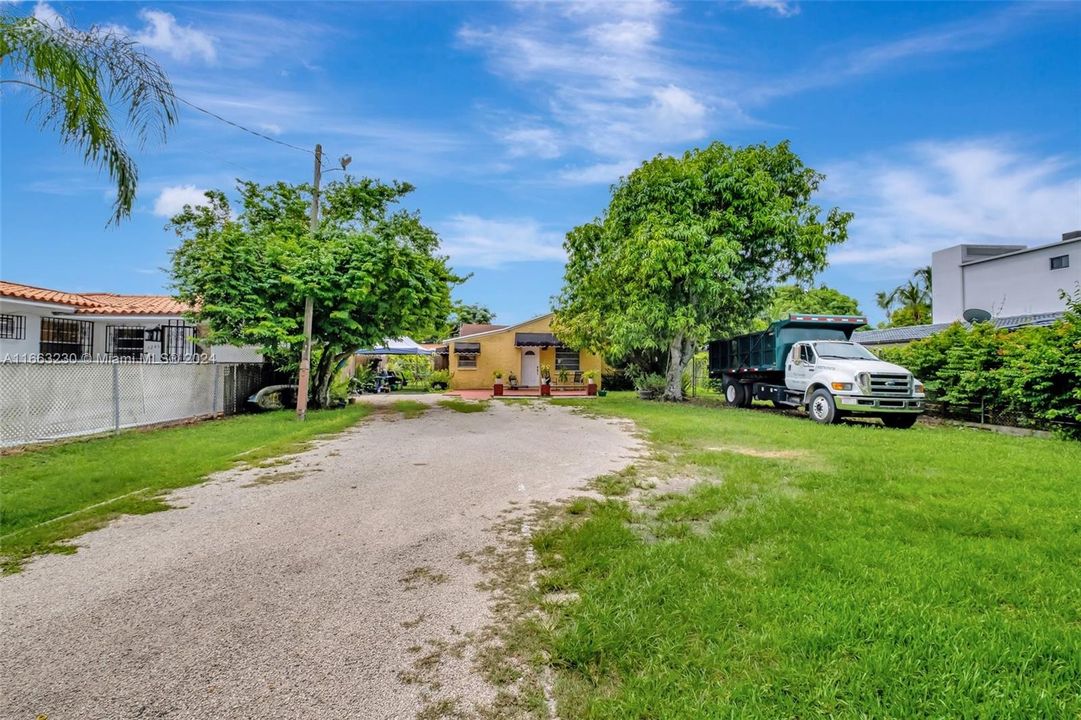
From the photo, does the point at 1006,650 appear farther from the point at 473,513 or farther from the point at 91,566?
the point at 91,566

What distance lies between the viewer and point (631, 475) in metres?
6.76

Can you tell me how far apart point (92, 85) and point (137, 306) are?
14.4 metres

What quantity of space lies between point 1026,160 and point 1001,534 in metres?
18.2

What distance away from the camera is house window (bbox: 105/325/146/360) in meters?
17.2

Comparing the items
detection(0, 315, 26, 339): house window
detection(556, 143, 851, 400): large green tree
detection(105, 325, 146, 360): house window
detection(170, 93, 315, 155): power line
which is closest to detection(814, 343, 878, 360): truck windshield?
detection(556, 143, 851, 400): large green tree

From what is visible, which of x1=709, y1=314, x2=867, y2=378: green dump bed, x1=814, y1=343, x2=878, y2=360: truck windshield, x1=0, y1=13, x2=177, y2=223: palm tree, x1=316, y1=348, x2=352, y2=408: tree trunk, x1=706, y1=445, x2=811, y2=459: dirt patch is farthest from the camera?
x1=316, y1=348, x2=352, y2=408: tree trunk

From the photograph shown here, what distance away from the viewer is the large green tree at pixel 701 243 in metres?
16.4

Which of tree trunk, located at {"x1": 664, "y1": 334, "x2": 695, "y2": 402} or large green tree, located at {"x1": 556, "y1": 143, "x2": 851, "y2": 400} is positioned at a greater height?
large green tree, located at {"x1": 556, "y1": 143, "x2": 851, "y2": 400}

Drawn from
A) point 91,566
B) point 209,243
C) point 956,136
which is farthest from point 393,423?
point 956,136

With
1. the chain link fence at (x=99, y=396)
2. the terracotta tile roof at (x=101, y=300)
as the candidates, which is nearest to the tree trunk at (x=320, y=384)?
the chain link fence at (x=99, y=396)

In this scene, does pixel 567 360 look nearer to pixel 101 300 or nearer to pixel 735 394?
pixel 735 394

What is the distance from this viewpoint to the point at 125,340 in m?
17.4

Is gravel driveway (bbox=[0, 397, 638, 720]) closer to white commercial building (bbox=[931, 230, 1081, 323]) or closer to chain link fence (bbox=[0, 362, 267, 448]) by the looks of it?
chain link fence (bbox=[0, 362, 267, 448])

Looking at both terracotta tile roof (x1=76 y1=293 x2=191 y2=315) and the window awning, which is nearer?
terracotta tile roof (x1=76 y1=293 x2=191 y2=315)
